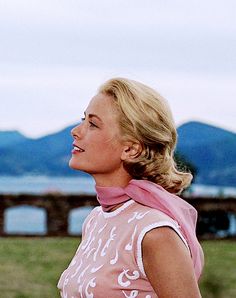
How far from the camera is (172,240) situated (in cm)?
265

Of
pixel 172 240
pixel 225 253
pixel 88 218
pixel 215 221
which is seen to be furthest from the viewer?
pixel 215 221

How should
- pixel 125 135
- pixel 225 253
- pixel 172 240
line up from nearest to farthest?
pixel 172 240 → pixel 125 135 → pixel 225 253

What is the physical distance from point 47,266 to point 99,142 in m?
12.9

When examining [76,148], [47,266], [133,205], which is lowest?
[47,266]

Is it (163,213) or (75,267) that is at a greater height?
(163,213)

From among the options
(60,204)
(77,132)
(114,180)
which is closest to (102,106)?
(77,132)

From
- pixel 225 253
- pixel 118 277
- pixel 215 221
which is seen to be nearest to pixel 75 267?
pixel 118 277

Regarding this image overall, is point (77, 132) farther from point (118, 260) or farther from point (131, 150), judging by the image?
point (118, 260)

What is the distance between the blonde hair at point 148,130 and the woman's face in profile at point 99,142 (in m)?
0.03

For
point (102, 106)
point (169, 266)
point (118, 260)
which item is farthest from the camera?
point (102, 106)

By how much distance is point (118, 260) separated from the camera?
277 centimetres

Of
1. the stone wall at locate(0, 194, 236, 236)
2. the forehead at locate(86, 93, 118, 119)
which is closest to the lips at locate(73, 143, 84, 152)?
the forehead at locate(86, 93, 118, 119)

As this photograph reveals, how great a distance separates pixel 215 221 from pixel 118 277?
22534 millimetres

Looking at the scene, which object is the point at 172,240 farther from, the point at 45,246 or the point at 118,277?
the point at 45,246
